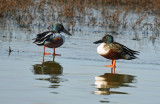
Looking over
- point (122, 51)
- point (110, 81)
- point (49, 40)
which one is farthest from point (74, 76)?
point (49, 40)

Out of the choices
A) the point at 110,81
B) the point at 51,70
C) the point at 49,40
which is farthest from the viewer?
the point at 49,40

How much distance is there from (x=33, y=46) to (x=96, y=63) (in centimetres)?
276

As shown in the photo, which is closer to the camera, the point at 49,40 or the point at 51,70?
the point at 51,70

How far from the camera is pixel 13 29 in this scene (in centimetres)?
1527

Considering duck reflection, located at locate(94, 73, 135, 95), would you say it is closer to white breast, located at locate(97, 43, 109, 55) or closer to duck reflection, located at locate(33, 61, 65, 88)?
duck reflection, located at locate(33, 61, 65, 88)

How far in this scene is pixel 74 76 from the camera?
806 cm

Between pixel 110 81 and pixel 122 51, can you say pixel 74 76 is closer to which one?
pixel 110 81

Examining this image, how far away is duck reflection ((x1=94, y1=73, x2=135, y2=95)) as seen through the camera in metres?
6.92

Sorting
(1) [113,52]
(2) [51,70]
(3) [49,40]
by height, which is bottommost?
(2) [51,70]

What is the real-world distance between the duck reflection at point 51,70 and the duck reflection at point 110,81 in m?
0.68

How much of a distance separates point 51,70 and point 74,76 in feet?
2.72

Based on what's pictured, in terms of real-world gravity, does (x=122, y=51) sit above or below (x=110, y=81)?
above

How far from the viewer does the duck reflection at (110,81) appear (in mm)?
6920

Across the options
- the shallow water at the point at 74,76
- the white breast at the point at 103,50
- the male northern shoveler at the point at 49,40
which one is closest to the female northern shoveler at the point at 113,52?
the white breast at the point at 103,50
